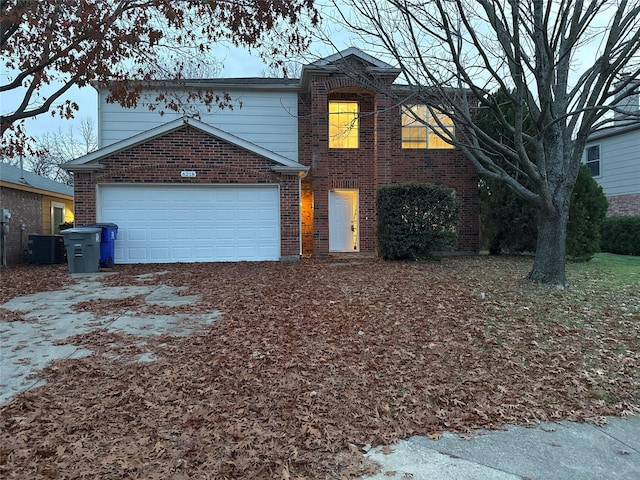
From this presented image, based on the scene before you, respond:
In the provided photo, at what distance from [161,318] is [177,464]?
11.7 feet

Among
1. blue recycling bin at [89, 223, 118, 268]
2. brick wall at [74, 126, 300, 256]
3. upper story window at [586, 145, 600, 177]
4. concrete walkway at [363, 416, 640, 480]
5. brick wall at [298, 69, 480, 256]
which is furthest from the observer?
upper story window at [586, 145, 600, 177]

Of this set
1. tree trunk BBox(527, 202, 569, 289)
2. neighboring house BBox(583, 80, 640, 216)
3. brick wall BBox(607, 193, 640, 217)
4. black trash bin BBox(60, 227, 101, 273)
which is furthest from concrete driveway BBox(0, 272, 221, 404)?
brick wall BBox(607, 193, 640, 217)

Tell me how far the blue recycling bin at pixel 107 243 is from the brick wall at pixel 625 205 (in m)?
19.1

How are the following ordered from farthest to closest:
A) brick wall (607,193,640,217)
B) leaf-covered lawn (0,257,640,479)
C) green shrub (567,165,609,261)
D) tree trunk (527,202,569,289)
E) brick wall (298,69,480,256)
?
brick wall (607,193,640,217) < brick wall (298,69,480,256) < green shrub (567,165,609,261) < tree trunk (527,202,569,289) < leaf-covered lawn (0,257,640,479)

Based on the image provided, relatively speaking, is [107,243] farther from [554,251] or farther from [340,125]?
[554,251]

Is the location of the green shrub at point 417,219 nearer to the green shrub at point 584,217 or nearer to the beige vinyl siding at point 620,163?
the green shrub at point 584,217

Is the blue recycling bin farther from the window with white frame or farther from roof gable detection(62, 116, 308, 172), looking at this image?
the window with white frame

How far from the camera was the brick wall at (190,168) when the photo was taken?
11.5 metres

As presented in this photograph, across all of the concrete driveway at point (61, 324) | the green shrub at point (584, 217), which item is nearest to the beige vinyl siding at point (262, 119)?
the concrete driveway at point (61, 324)

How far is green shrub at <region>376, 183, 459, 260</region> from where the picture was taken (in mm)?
11320

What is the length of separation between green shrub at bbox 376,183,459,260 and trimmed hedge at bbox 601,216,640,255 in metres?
8.68

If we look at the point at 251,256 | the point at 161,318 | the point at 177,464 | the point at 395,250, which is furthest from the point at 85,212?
the point at 177,464

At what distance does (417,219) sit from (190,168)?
249 inches

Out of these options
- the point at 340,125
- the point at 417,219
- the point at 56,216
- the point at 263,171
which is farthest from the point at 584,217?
the point at 56,216
